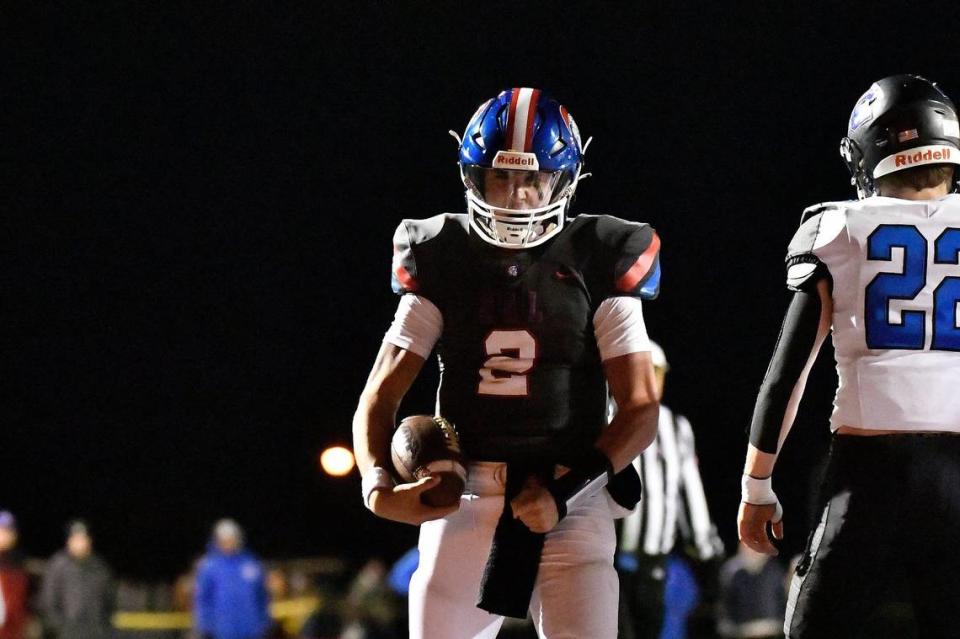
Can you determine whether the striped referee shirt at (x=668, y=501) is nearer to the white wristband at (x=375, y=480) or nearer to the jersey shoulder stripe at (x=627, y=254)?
the jersey shoulder stripe at (x=627, y=254)

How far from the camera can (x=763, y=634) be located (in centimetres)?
892

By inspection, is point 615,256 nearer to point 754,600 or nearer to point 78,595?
point 754,600

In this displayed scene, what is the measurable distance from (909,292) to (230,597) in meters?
7.60

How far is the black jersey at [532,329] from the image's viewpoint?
3.25m

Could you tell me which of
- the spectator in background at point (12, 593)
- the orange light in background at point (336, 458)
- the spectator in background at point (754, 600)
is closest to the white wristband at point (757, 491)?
the orange light in background at point (336, 458)

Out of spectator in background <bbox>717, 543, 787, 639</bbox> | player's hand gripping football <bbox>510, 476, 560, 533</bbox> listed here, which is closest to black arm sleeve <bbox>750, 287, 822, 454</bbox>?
player's hand gripping football <bbox>510, 476, 560, 533</bbox>

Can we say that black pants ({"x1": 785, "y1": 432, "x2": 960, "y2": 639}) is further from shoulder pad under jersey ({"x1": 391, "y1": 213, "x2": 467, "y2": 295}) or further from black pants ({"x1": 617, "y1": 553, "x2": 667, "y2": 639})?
black pants ({"x1": 617, "y1": 553, "x2": 667, "y2": 639})

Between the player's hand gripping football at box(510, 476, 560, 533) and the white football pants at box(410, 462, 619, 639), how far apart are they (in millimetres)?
82

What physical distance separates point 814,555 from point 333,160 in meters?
18.6

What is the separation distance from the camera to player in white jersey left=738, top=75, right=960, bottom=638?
2967 mm

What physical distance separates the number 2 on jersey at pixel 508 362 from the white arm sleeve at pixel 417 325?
0.15 m

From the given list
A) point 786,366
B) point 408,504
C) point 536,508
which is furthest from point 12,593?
point 786,366

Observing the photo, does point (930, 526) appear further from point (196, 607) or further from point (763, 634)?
point (196, 607)

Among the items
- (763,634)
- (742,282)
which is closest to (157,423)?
(742,282)
